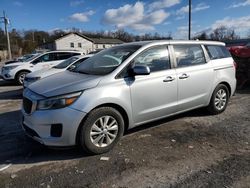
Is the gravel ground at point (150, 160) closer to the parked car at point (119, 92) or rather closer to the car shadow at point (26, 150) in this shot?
the car shadow at point (26, 150)

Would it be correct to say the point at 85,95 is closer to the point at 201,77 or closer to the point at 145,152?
the point at 145,152

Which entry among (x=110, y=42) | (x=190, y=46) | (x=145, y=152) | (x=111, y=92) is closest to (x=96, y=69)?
(x=111, y=92)

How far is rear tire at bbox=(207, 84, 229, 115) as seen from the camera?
18.4 ft

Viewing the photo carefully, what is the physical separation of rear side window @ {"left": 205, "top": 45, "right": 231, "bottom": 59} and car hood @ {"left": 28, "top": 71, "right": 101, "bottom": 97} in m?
2.80

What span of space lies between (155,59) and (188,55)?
2.93 feet

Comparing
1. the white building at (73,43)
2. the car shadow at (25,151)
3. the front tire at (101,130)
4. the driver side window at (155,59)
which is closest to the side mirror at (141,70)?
the driver side window at (155,59)

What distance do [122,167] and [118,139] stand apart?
0.66 metres

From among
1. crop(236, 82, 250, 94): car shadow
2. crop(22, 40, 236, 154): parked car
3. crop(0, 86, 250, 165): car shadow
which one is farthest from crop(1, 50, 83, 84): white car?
crop(236, 82, 250, 94): car shadow

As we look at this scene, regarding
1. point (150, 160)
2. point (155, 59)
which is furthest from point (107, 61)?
point (150, 160)

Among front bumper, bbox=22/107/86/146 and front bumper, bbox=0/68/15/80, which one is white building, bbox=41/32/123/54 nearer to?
front bumper, bbox=0/68/15/80

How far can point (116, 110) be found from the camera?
4.04 metres

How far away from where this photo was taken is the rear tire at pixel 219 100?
5.59 meters

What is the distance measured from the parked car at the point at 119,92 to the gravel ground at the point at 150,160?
1.10 ft

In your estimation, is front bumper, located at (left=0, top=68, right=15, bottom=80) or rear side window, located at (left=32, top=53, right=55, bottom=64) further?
rear side window, located at (left=32, top=53, right=55, bottom=64)
